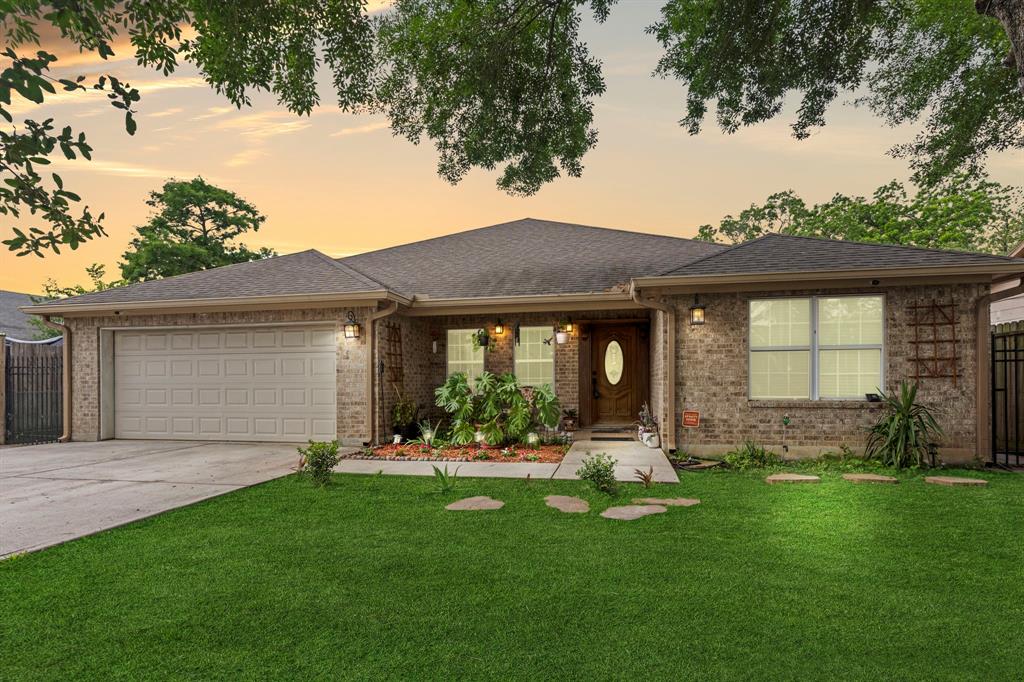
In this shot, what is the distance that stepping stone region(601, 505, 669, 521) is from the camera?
534cm

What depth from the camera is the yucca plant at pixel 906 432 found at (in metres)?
7.70

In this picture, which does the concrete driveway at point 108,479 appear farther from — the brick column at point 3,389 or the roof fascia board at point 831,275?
the roof fascia board at point 831,275

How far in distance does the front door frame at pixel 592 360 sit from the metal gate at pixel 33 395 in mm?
10884

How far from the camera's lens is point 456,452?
935 centimetres

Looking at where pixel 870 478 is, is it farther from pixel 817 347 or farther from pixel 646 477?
pixel 646 477

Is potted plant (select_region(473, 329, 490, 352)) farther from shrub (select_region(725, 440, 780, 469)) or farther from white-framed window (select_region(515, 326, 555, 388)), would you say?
shrub (select_region(725, 440, 780, 469))

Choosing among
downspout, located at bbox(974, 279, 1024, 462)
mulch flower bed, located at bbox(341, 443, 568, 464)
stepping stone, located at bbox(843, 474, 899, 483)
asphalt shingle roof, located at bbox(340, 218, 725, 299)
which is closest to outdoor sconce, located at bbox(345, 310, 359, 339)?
asphalt shingle roof, located at bbox(340, 218, 725, 299)

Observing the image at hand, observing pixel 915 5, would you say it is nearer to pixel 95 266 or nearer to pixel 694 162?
pixel 694 162

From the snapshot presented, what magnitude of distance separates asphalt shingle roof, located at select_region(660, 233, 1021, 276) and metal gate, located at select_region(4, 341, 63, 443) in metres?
12.5

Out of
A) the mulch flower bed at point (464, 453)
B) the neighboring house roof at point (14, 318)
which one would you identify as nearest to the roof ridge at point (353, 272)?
the mulch flower bed at point (464, 453)

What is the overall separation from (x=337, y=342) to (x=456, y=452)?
3079mm

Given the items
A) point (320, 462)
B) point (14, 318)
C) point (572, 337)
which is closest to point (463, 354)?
point (572, 337)

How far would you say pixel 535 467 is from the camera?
7.95m

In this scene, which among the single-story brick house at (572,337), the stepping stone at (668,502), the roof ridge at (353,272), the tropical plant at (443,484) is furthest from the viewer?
the roof ridge at (353,272)
